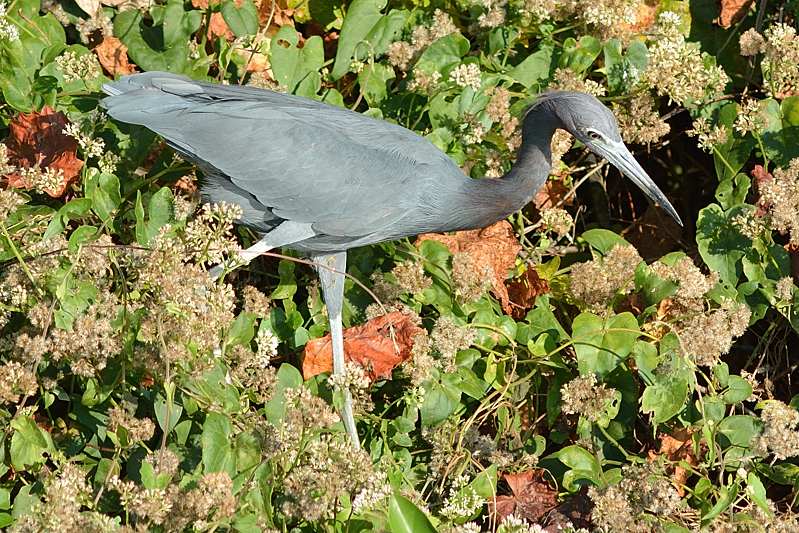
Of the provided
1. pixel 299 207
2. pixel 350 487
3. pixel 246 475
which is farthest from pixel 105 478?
pixel 299 207

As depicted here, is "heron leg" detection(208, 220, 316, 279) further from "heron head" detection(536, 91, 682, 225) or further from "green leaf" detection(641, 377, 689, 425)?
"green leaf" detection(641, 377, 689, 425)

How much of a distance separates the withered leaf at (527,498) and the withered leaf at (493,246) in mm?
740

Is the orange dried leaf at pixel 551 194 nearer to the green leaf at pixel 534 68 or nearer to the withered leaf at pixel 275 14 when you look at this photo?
the green leaf at pixel 534 68

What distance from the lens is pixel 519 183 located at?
3.77 metres

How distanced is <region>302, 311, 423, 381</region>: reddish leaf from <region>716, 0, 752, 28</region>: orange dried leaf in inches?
79.6

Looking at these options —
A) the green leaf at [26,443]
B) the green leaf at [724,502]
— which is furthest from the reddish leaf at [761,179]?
the green leaf at [26,443]

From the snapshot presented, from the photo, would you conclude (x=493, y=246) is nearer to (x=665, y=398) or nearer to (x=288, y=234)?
(x=288, y=234)

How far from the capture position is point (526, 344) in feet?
11.8

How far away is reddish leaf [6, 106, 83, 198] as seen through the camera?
3742 mm

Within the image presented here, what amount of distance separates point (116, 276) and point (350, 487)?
3.21 ft

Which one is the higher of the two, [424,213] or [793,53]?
[793,53]

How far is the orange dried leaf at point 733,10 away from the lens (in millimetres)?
4434

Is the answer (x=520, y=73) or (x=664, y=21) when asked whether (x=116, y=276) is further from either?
(x=664, y=21)

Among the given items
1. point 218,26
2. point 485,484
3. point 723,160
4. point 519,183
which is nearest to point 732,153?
point 723,160
